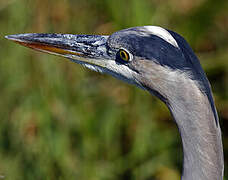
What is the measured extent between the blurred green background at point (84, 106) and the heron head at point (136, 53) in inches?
39.2

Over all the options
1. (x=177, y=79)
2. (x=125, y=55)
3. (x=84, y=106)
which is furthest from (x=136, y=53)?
(x=84, y=106)

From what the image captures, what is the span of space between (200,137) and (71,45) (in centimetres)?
73

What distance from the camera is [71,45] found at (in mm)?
2061

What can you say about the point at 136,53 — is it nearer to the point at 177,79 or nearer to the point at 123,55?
the point at 123,55

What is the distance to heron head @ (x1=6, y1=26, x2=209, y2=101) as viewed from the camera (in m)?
1.72

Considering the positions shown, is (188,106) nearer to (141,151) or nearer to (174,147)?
(141,151)

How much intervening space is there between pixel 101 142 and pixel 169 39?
1554 millimetres

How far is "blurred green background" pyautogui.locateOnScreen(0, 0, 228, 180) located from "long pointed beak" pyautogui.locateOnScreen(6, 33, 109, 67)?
3.19 feet

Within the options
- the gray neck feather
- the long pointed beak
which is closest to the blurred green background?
the long pointed beak

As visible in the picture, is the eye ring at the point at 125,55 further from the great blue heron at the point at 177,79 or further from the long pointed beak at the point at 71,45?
the long pointed beak at the point at 71,45

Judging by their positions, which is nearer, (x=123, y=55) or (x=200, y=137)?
(x=200, y=137)

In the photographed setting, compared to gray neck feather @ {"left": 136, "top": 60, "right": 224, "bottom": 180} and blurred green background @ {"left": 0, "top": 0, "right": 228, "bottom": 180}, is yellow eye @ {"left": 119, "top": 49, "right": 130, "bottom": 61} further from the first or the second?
blurred green background @ {"left": 0, "top": 0, "right": 228, "bottom": 180}

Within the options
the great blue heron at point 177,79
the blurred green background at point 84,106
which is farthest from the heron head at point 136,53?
the blurred green background at point 84,106

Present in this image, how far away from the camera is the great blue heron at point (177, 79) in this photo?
1653 mm
